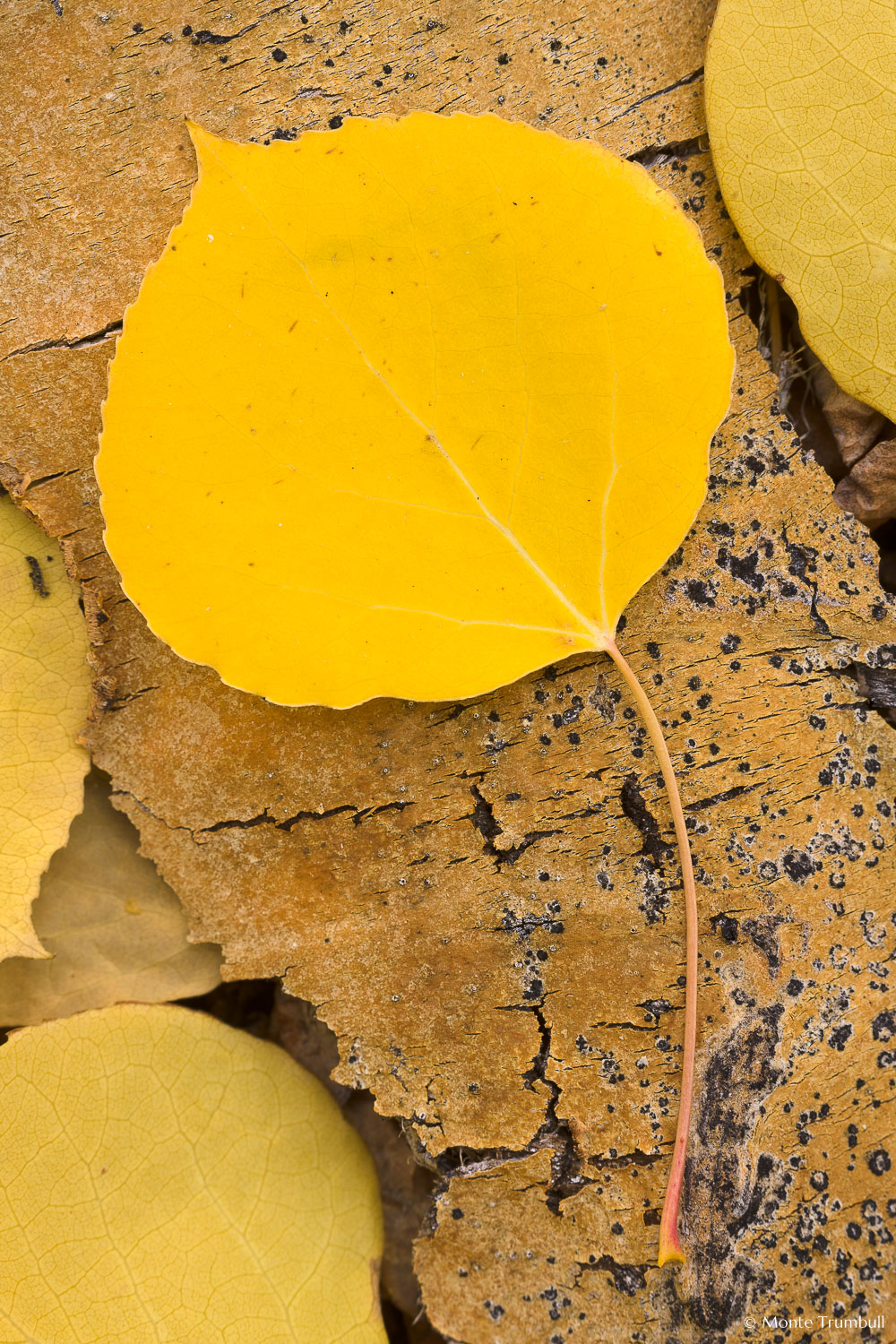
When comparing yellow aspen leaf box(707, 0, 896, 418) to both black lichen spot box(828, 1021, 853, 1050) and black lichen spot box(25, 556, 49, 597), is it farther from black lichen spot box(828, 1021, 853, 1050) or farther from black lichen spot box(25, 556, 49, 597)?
black lichen spot box(25, 556, 49, 597)

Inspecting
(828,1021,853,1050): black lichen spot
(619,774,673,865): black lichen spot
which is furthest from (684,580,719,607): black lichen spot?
(828,1021,853,1050): black lichen spot

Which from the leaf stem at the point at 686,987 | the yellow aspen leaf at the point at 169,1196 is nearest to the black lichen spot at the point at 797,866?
the leaf stem at the point at 686,987

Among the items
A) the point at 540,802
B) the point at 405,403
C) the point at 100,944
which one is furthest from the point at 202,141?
the point at 100,944

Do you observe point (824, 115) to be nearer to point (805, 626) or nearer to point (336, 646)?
point (805, 626)

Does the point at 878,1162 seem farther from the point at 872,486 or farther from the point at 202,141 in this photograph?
the point at 202,141

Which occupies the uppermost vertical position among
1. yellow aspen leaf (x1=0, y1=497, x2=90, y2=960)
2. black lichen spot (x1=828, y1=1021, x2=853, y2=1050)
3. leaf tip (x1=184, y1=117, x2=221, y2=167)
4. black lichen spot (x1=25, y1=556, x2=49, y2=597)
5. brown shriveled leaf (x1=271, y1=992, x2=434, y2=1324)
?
leaf tip (x1=184, y1=117, x2=221, y2=167)

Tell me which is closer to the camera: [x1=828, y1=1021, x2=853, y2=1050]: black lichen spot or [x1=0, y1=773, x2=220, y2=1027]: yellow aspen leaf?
[x1=828, y1=1021, x2=853, y2=1050]: black lichen spot
